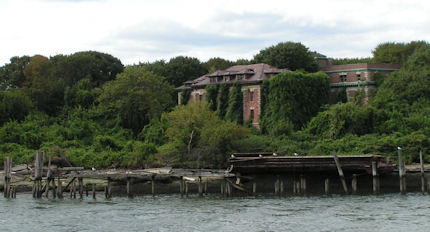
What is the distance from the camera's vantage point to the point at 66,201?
160 feet

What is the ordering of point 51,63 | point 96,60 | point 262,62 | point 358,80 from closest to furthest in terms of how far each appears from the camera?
point 358,80 < point 262,62 < point 51,63 < point 96,60

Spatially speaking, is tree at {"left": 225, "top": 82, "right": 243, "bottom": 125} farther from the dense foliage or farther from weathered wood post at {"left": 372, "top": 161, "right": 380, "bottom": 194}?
weathered wood post at {"left": 372, "top": 161, "right": 380, "bottom": 194}

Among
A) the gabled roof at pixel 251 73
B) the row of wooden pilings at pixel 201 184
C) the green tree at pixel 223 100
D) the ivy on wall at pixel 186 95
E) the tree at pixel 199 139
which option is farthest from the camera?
the ivy on wall at pixel 186 95

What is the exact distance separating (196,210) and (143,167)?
21507 millimetres

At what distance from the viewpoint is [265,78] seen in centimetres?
7900

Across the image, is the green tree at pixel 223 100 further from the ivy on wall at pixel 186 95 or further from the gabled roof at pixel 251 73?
the ivy on wall at pixel 186 95

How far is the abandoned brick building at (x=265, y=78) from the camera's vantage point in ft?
259

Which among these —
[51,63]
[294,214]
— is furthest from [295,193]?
[51,63]

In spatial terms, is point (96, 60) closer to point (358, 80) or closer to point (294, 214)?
point (358, 80)

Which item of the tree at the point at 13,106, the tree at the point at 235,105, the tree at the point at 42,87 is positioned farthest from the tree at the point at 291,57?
the tree at the point at 13,106

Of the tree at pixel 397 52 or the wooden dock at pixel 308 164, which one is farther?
the tree at pixel 397 52

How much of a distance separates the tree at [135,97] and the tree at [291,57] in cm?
1481

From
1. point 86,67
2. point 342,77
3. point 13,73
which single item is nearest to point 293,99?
point 342,77

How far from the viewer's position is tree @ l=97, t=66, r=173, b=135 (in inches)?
3209
